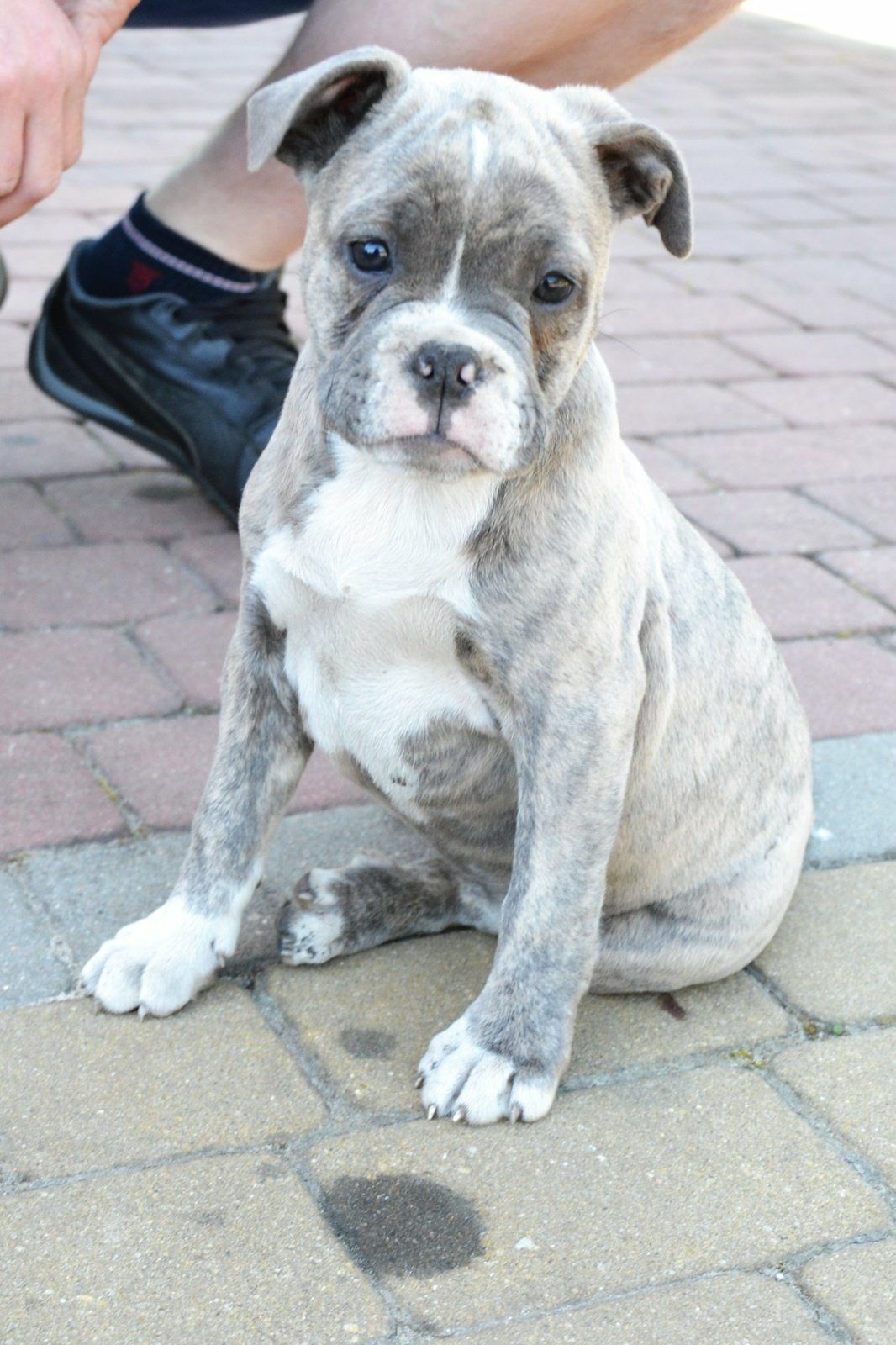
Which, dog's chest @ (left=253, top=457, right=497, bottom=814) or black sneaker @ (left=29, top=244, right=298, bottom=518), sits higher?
dog's chest @ (left=253, top=457, right=497, bottom=814)

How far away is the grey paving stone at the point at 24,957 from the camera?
2.58 meters

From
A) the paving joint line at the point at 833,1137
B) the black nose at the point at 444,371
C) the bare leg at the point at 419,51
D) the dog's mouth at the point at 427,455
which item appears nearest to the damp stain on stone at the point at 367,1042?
the paving joint line at the point at 833,1137

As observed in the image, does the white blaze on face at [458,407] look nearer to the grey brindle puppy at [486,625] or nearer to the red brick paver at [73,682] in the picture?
the grey brindle puppy at [486,625]

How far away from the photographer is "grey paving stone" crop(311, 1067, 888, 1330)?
83.4 inches

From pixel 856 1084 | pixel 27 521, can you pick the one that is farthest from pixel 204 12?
pixel 856 1084

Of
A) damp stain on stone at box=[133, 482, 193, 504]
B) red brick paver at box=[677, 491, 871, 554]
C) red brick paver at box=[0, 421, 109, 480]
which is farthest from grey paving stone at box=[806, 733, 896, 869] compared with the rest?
red brick paver at box=[0, 421, 109, 480]

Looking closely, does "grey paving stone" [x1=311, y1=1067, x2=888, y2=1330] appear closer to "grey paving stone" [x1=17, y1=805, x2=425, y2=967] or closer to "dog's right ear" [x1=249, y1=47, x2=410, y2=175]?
"grey paving stone" [x1=17, y1=805, x2=425, y2=967]

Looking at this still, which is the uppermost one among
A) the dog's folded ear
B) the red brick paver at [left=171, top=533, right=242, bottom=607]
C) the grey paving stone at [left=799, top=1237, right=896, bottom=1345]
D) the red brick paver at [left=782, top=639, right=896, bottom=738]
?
the dog's folded ear

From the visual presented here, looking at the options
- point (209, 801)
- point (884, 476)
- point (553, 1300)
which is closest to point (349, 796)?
point (209, 801)

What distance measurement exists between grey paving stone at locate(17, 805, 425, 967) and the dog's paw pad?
0.20ft

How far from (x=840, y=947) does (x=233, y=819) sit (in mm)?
1048

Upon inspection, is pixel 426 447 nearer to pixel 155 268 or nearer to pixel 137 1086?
pixel 137 1086

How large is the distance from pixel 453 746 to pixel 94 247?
2.36 metres

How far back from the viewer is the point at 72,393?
443cm
